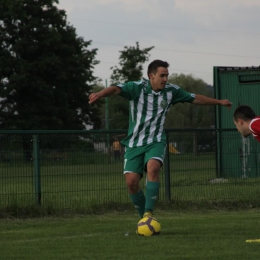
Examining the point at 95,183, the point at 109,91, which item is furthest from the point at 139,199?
the point at 95,183

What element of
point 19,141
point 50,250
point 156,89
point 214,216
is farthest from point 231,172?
point 50,250

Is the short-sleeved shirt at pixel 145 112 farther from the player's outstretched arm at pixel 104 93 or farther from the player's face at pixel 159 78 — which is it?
the player's outstretched arm at pixel 104 93

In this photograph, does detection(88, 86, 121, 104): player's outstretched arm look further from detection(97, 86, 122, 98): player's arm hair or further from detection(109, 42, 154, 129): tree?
detection(109, 42, 154, 129): tree

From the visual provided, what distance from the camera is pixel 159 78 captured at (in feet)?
36.9

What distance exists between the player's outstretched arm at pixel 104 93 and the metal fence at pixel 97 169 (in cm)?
411

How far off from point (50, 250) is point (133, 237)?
1.39m

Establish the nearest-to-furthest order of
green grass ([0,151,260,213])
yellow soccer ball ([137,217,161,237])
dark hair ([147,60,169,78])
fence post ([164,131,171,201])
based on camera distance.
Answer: yellow soccer ball ([137,217,161,237])
dark hair ([147,60,169,78])
green grass ([0,151,260,213])
fence post ([164,131,171,201])

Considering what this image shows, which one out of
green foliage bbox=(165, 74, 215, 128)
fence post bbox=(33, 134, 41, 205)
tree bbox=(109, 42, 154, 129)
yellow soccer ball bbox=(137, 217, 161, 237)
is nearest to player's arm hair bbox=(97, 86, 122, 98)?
yellow soccer ball bbox=(137, 217, 161, 237)

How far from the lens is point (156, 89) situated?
11.3m

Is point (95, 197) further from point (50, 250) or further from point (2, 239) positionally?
point (50, 250)

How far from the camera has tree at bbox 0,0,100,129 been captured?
2409 inches

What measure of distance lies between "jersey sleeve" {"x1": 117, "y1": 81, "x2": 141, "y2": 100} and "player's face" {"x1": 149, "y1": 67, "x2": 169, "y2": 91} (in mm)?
220

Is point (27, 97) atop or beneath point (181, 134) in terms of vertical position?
atop

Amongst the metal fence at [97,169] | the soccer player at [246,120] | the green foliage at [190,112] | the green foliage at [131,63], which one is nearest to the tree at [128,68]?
the green foliage at [131,63]
